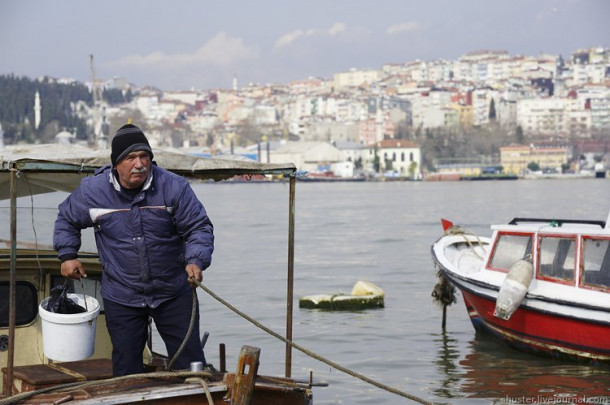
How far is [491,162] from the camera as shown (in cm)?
19838

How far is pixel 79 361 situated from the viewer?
680cm

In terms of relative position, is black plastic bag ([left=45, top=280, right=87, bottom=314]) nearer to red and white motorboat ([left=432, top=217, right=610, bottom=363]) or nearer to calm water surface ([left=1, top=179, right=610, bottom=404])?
calm water surface ([left=1, top=179, right=610, bottom=404])

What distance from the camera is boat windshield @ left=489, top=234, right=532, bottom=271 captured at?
1332 centimetres

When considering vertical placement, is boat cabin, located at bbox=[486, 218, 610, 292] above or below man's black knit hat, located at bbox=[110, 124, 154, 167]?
below

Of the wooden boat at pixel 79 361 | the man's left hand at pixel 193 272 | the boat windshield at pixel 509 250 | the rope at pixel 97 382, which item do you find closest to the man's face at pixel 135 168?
the man's left hand at pixel 193 272

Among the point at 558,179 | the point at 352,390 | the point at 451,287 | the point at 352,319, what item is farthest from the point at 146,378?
the point at 558,179

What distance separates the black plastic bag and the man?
2.63 feet

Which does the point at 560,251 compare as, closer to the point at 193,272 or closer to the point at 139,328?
the point at 139,328

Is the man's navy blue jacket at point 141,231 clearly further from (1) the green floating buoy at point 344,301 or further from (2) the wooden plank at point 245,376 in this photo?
(1) the green floating buoy at point 344,301

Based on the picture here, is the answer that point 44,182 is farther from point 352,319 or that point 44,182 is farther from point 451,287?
point 352,319

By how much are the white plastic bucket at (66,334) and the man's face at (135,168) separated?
122 cm

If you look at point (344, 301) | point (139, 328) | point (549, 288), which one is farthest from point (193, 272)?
point (344, 301)

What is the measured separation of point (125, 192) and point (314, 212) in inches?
2526

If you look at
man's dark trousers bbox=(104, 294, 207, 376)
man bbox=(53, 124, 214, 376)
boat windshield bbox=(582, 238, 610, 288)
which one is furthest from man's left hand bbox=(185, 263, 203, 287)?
boat windshield bbox=(582, 238, 610, 288)
